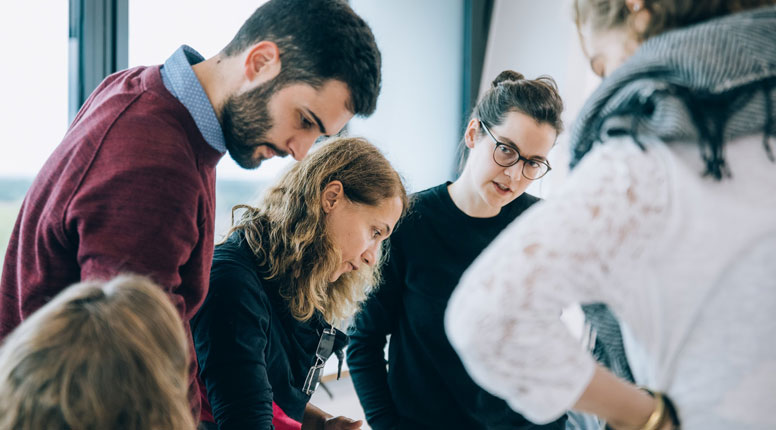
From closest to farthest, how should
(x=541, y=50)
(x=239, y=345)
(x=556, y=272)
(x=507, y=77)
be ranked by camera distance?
(x=556, y=272) < (x=239, y=345) < (x=507, y=77) < (x=541, y=50)

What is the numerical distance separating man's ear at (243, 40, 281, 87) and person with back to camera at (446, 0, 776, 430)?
0.55 metres

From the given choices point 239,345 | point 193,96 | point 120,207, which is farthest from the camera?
point 239,345

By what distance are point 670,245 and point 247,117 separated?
677mm

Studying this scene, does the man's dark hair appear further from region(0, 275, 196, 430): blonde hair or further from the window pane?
the window pane

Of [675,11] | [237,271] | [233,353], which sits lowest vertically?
[233,353]

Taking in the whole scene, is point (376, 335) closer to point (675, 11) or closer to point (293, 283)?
point (293, 283)

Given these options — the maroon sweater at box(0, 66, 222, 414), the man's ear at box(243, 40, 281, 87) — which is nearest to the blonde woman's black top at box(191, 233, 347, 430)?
the maroon sweater at box(0, 66, 222, 414)

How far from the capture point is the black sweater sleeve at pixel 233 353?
3.62 ft

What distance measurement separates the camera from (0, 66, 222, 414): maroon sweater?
2.64 ft

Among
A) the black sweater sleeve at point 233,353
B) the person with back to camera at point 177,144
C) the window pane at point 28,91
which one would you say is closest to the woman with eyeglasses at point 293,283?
the black sweater sleeve at point 233,353

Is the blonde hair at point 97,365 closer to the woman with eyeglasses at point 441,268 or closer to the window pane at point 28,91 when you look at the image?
the woman with eyeglasses at point 441,268

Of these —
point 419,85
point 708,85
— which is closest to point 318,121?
point 708,85

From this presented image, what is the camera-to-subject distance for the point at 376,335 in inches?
61.9

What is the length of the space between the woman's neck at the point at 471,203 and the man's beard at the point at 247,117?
73 centimetres
